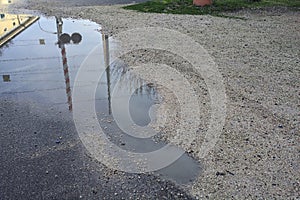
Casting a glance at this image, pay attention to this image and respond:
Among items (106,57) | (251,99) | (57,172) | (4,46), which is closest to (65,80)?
(106,57)

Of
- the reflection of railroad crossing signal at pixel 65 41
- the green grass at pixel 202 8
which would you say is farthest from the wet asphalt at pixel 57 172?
the green grass at pixel 202 8

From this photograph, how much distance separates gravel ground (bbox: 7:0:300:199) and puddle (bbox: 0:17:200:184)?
1.46 feet

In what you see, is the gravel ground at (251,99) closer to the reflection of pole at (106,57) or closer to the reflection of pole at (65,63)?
the reflection of pole at (106,57)

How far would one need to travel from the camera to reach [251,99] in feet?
17.9

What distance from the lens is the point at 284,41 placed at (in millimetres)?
8648

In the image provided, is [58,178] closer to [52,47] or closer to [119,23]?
[52,47]

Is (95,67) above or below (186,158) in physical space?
above

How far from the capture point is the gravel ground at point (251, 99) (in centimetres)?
365

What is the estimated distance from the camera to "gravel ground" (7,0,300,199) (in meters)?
3.65

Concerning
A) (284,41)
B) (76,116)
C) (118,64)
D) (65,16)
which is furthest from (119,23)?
(76,116)

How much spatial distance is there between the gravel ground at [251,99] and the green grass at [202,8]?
3.67 feet

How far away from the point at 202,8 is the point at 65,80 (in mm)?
7976

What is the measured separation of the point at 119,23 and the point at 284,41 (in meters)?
4.77

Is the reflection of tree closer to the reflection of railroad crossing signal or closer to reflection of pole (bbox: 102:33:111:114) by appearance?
the reflection of railroad crossing signal
